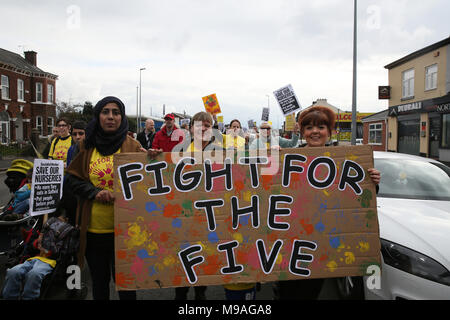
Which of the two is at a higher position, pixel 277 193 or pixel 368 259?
pixel 277 193

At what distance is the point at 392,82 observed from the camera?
2514cm

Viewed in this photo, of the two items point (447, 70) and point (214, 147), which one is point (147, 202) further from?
point (447, 70)

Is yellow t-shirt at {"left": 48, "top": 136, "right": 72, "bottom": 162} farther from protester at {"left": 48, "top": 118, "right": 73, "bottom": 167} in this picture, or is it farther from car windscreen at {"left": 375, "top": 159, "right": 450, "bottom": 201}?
car windscreen at {"left": 375, "top": 159, "right": 450, "bottom": 201}

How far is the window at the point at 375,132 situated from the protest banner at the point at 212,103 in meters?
22.0

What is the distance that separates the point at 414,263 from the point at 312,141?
3.73 feet

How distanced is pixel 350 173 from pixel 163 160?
142cm

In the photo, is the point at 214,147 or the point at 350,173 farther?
the point at 214,147

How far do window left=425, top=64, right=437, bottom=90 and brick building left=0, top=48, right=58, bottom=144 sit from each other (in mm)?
30502

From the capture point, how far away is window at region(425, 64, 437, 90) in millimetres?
19844

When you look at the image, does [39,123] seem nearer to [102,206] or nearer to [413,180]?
[102,206]

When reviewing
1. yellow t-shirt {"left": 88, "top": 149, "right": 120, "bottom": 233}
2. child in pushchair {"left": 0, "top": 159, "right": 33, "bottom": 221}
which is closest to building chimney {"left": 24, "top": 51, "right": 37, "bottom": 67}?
child in pushchair {"left": 0, "top": 159, "right": 33, "bottom": 221}

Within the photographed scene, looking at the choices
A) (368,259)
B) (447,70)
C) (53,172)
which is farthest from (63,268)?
(447,70)

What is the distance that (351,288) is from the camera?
2.85 meters

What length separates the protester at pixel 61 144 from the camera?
5.01 metres
